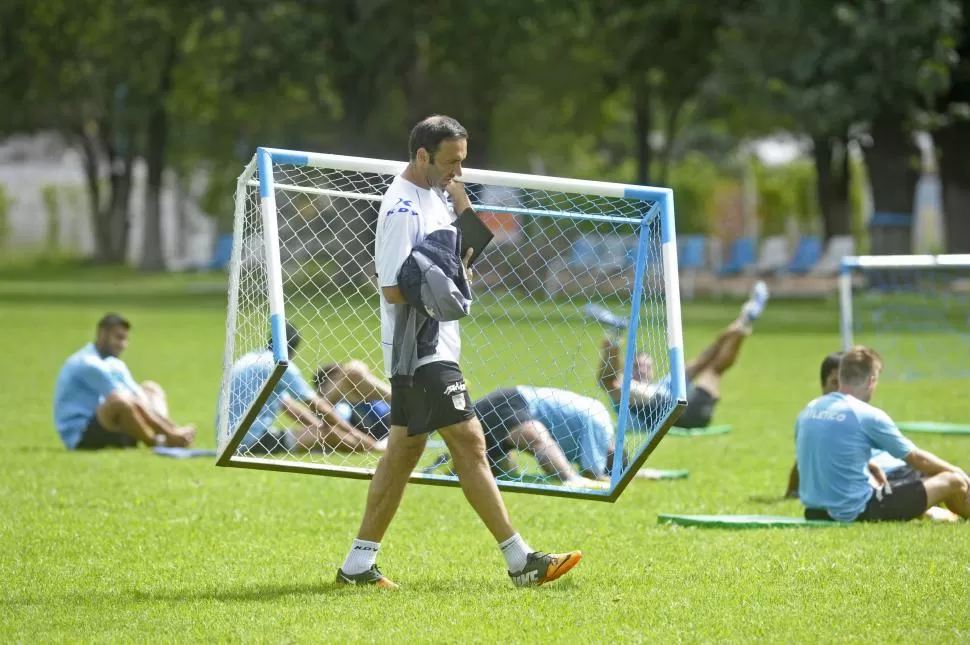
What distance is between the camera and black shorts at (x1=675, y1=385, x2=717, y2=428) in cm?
→ 1286

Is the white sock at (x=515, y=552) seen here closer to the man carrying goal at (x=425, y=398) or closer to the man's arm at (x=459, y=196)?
the man carrying goal at (x=425, y=398)

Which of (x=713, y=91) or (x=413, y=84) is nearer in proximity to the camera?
(x=713, y=91)

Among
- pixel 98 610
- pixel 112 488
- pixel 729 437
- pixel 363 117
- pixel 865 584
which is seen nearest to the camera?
pixel 98 610

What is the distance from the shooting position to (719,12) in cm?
3278

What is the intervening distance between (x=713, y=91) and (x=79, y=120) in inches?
1093

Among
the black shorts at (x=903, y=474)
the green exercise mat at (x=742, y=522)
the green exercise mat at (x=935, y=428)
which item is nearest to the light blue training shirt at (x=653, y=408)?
the green exercise mat at (x=742, y=522)

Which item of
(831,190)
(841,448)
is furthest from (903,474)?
(831,190)

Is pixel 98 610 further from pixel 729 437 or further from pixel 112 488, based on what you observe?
pixel 729 437

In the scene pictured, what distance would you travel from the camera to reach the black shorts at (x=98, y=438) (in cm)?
1182

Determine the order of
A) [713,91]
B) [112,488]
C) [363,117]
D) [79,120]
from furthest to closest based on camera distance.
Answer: [79,120], [363,117], [713,91], [112,488]

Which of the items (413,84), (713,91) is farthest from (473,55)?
(713,91)

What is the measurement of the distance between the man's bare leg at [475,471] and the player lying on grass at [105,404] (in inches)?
226

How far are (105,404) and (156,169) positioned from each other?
36.1 meters

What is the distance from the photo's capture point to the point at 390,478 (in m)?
6.53
